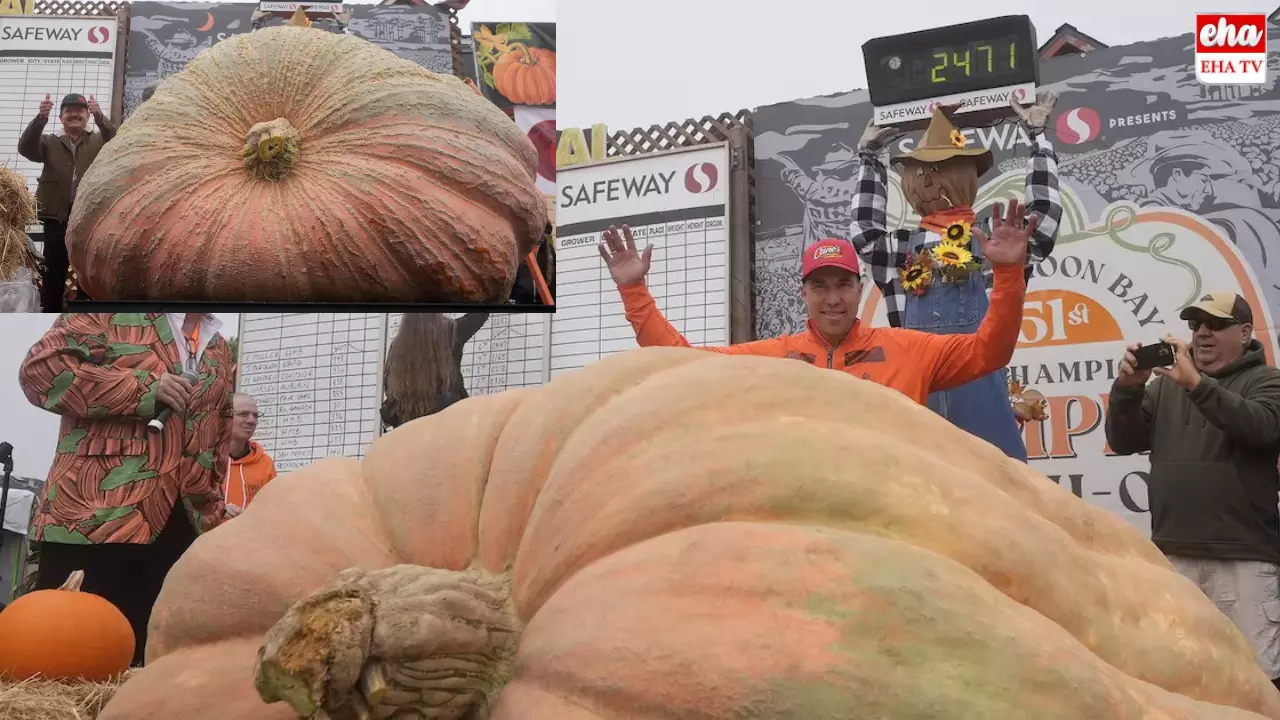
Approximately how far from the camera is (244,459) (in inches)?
83.5

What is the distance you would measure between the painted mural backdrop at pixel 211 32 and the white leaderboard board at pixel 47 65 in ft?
0.30

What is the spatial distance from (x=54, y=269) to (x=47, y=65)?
3.65ft

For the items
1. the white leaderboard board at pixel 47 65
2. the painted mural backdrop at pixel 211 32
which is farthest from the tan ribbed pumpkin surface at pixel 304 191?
the white leaderboard board at pixel 47 65

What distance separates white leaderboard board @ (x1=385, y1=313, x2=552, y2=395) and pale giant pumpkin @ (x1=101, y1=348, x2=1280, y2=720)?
1087 mm

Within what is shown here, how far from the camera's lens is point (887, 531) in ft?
2.60

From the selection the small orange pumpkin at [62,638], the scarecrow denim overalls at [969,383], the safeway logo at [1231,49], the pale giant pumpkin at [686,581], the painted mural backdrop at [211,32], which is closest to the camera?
the pale giant pumpkin at [686,581]

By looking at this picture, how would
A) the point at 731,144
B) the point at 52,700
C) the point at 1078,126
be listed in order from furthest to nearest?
1. the point at 731,144
2. the point at 1078,126
3. the point at 52,700

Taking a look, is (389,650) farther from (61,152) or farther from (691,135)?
(61,152)

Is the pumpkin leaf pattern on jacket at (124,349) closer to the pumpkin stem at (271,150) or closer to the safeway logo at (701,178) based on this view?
the pumpkin stem at (271,150)

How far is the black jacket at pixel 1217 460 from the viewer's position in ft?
8.29

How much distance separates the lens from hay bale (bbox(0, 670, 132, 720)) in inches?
70.2

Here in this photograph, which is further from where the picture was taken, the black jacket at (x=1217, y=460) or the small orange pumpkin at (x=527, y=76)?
the small orange pumpkin at (x=527, y=76)

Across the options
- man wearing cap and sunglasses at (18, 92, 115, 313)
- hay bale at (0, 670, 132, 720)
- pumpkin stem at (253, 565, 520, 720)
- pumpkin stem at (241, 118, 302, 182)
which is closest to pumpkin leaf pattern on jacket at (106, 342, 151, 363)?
pumpkin stem at (241, 118, 302, 182)

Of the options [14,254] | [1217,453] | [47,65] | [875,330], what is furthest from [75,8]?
[1217,453]
